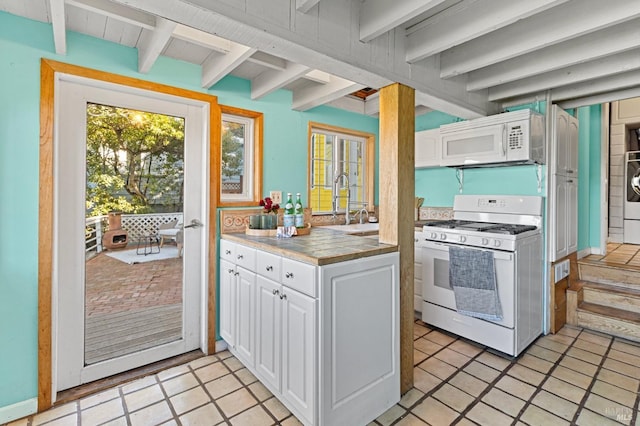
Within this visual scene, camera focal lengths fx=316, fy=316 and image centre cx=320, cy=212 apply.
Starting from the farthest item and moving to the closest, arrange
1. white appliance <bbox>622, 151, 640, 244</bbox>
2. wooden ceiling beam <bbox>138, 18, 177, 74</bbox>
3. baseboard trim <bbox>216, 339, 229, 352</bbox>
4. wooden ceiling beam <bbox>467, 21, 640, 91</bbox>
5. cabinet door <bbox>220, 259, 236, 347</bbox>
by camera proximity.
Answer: white appliance <bbox>622, 151, 640, 244</bbox> < baseboard trim <bbox>216, 339, 229, 352</bbox> < cabinet door <bbox>220, 259, 236, 347</bbox> < wooden ceiling beam <bbox>467, 21, 640, 91</bbox> < wooden ceiling beam <bbox>138, 18, 177, 74</bbox>

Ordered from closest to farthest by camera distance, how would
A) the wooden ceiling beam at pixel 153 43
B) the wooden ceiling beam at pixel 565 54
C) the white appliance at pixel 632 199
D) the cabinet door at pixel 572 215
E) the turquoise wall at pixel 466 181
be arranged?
the wooden ceiling beam at pixel 153 43 < the wooden ceiling beam at pixel 565 54 < the turquoise wall at pixel 466 181 < the cabinet door at pixel 572 215 < the white appliance at pixel 632 199

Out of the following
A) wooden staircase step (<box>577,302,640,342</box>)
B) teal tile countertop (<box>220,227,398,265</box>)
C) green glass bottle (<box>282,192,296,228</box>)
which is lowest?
wooden staircase step (<box>577,302,640,342</box>)

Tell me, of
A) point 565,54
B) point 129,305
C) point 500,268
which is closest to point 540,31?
point 565,54

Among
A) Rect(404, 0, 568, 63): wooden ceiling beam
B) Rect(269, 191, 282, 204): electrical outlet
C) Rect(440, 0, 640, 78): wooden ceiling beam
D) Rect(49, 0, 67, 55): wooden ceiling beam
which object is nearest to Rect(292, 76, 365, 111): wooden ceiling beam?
Rect(404, 0, 568, 63): wooden ceiling beam

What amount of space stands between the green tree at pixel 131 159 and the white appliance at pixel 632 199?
18.8 ft

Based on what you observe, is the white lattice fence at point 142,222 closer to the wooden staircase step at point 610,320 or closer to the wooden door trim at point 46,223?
the wooden door trim at point 46,223

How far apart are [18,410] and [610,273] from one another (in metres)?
4.64

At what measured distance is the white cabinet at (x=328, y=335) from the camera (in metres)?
1.52

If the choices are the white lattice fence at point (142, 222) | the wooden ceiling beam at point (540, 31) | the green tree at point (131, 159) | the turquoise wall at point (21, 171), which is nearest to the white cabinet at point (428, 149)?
the wooden ceiling beam at point (540, 31)

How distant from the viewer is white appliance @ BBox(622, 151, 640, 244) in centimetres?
438

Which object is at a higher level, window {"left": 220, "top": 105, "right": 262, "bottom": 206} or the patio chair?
window {"left": 220, "top": 105, "right": 262, "bottom": 206}

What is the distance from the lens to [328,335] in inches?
60.2

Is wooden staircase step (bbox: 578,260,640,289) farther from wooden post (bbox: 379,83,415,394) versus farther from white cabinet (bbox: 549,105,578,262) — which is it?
wooden post (bbox: 379,83,415,394)

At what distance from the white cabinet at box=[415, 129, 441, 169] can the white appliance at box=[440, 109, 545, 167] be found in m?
0.21
